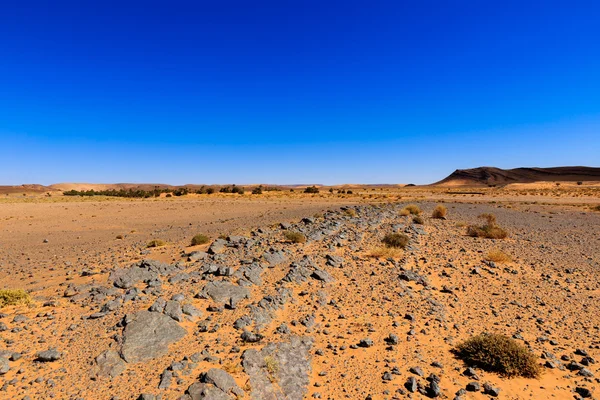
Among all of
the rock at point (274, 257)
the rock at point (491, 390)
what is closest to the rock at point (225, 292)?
the rock at point (274, 257)

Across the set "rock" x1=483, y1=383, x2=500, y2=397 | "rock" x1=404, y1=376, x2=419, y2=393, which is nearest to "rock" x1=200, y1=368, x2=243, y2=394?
"rock" x1=404, y1=376, x2=419, y2=393

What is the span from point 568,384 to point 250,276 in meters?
6.92

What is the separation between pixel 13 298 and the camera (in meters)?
7.19

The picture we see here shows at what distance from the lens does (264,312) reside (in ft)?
23.0

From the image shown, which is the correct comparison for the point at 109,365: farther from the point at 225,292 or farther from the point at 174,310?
the point at 225,292

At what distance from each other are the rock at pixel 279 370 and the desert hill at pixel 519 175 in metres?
148

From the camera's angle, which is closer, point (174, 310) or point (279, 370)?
point (279, 370)

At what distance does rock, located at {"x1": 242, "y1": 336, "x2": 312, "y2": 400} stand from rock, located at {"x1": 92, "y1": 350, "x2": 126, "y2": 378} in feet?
6.25

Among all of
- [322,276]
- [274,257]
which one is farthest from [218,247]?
[322,276]

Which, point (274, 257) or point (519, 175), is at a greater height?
point (519, 175)

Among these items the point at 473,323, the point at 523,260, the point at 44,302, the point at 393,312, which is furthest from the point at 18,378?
the point at 523,260

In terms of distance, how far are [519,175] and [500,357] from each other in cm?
17134

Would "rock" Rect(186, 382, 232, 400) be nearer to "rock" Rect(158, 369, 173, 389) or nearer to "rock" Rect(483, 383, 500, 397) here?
"rock" Rect(158, 369, 173, 389)

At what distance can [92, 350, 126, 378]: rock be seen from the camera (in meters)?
4.80
